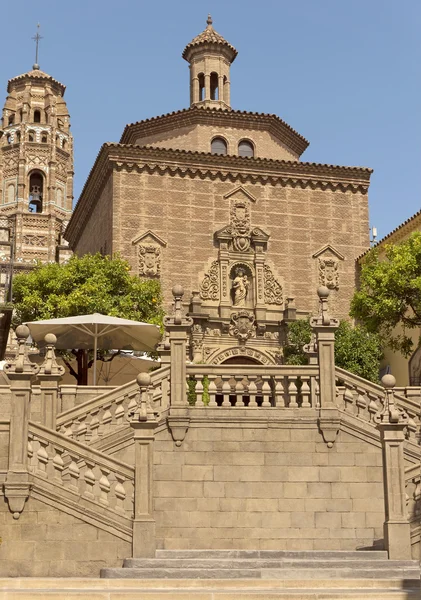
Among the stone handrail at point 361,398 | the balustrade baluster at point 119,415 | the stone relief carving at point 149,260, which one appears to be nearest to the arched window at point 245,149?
the stone relief carving at point 149,260

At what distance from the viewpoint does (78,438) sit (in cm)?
1866

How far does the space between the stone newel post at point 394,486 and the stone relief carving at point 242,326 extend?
21.4 metres

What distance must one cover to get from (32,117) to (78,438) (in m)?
71.9

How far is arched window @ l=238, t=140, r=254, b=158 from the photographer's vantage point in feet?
144

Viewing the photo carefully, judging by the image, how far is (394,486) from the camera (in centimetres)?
1612

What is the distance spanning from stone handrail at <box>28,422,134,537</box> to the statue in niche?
A: 23135 millimetres

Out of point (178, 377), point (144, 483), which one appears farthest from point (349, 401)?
point (144, 483)

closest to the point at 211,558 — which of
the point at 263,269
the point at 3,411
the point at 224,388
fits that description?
the point at 224,388

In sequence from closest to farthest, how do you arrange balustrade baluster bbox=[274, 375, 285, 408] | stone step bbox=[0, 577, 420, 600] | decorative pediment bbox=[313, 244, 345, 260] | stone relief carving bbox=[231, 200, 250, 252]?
stone step bbox=[0, 577, 420, 600] < balustrade baluster bbox=[274, 375, 285, 408] < stone relief carving bbox=[231, 200, 250, 252] < decorative pediment bbox=[313, 244, 345, 260]

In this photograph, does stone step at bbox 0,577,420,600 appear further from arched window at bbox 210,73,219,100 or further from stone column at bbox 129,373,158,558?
arched window at bbox 210,73,219,100

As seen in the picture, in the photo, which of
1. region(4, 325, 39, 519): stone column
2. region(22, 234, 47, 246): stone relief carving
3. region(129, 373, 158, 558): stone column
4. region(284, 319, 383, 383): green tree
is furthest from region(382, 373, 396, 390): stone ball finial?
region(22, 234, 47, 246): stone relief carving

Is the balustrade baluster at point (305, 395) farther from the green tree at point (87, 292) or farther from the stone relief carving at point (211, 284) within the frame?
the stone relief carving at point (211, 284)

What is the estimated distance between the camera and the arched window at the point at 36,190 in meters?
86.1

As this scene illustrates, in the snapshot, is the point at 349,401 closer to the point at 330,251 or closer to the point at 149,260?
the point at 149,260
